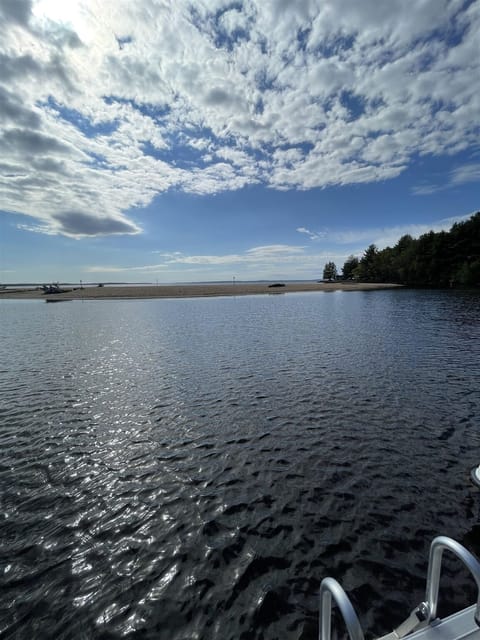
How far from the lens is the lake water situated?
566 centimetres

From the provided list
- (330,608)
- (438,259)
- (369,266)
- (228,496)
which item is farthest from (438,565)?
(369,266)

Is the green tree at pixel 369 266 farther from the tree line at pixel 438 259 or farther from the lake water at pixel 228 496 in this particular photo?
the lake water at pixel 228 496

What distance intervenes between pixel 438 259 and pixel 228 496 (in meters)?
128

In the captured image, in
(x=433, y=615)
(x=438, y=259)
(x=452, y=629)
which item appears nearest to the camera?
(x=452, y=629)

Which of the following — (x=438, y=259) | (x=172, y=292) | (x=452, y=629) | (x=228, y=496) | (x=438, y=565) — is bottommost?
(x=228, y=496)

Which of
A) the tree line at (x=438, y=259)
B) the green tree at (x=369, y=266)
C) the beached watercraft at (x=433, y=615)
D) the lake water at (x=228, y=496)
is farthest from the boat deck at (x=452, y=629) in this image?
the green tree at (x=369, y=266)

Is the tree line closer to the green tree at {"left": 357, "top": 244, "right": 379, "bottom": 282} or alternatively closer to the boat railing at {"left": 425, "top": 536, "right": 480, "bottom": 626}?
the green tree at {"left": 357, "top": 244, "right": 379, "bottom": 282}

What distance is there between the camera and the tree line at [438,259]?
9681cm

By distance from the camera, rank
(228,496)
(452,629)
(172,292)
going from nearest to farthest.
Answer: (452,629) < (228,496) < (172,292)

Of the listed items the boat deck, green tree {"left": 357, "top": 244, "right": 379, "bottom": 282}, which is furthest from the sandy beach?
the boat deck

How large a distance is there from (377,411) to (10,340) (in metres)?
36.7

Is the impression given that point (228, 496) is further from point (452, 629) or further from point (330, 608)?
point (452, 629)

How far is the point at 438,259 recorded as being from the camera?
10888 cm

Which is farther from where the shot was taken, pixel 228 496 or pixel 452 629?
pixel 228 496
